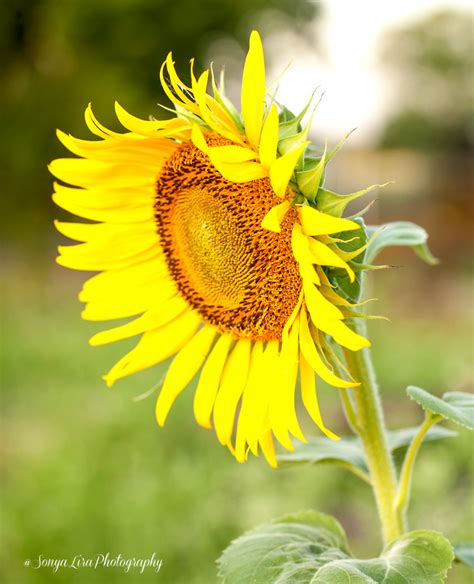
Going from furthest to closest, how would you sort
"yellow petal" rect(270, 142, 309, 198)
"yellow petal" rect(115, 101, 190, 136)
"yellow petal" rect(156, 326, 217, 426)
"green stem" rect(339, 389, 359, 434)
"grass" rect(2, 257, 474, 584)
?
"grass" rect(2, 257, 474, 584) → "yellow petal" rect(156, 326, 217, 426) → "green stem" rect(339, 389, 359, 434) → "yellow petal" rect(115, 101, 190, 136) → "yellow petal" rect(270, 142, 309, 198)

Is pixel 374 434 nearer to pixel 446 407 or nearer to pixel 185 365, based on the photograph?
pixel 446 407

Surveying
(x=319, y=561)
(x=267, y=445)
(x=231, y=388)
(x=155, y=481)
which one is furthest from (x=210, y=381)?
(x=155, y=481)

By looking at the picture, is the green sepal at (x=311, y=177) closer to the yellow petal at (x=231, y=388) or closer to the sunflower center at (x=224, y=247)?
the sunflower center at (x=224, y=247)

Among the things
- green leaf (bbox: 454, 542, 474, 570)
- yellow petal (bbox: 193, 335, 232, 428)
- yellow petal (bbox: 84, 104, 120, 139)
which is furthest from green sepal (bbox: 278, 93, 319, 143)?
green leaf (bbox: 454, 542, 474, 570)

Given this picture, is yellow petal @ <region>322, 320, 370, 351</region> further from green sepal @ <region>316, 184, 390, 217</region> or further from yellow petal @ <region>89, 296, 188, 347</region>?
yellow petal @ <region>89, 296, 188, 347</region>

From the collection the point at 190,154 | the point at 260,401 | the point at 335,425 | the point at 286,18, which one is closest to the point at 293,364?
the point at 260,401

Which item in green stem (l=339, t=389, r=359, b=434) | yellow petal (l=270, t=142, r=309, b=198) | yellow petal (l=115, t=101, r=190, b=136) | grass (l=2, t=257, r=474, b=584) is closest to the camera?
yellow petal (l=270, t=142, r=309, b=198)

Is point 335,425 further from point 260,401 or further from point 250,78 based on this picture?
point 250,78
